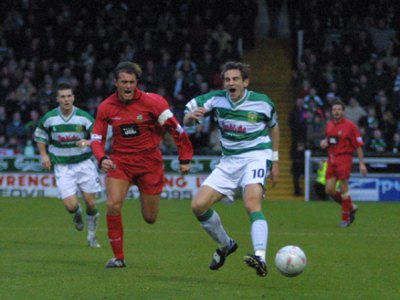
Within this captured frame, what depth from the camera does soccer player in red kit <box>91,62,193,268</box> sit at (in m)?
11.9

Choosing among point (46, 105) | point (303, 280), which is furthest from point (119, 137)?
point (46, 105)

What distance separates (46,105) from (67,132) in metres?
12.4

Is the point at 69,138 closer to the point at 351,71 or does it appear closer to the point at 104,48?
the point at 104,48

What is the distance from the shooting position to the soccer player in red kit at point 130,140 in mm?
11883

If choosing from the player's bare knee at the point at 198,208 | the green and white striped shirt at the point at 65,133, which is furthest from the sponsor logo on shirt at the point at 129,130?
the green and white striped shirt at the point at 65,133

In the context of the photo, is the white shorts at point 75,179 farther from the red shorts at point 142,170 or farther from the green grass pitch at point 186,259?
the red shorts at point 142,170

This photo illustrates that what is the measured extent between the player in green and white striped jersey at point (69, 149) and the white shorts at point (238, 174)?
156 inches

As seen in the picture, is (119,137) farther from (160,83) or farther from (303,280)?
(160,83)

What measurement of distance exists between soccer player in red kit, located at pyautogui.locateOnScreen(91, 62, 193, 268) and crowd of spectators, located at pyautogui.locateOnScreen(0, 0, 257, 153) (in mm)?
14691

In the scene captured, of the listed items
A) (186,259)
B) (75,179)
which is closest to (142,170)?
(186,259)

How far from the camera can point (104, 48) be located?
1158 inches

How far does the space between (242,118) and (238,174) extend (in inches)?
22.7

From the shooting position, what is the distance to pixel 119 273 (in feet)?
37.3

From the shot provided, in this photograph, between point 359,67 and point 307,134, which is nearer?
point 307,134
